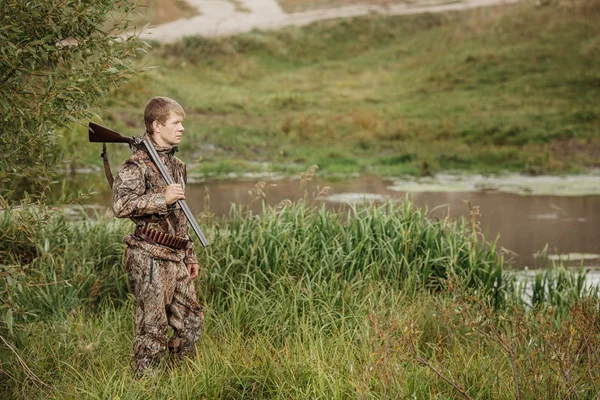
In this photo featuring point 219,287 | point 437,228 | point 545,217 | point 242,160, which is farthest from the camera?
point 242,160

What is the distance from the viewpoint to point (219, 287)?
610 centimetres

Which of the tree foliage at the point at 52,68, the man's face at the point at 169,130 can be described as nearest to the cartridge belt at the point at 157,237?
the man's face at the point at 169,130

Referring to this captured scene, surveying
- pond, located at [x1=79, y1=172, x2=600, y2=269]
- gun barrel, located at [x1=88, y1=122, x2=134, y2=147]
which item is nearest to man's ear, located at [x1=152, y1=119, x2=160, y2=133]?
gun barrel, located at [x1=88, y1=122, x2=134, y2=147]

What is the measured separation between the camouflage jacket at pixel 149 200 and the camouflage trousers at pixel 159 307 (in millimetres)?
56

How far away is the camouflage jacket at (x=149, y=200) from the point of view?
14.3ft

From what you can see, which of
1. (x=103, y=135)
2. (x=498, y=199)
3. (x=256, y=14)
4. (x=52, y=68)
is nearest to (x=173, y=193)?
(x=103, y=135)

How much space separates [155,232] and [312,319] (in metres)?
1.41

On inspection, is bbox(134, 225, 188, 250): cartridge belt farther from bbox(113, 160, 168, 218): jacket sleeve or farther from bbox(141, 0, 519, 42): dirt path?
bbox(141, 0, 519, 42): dirt path

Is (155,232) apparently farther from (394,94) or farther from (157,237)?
(394,94)

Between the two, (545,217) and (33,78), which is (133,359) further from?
(545,217)

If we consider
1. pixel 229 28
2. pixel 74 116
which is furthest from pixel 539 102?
pixel 74 116

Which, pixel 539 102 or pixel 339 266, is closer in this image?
pixel 339 266

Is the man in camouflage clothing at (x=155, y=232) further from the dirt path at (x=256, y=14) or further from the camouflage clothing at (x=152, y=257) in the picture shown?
the dirt path at (x=256, y=14)

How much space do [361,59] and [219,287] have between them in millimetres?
26462
